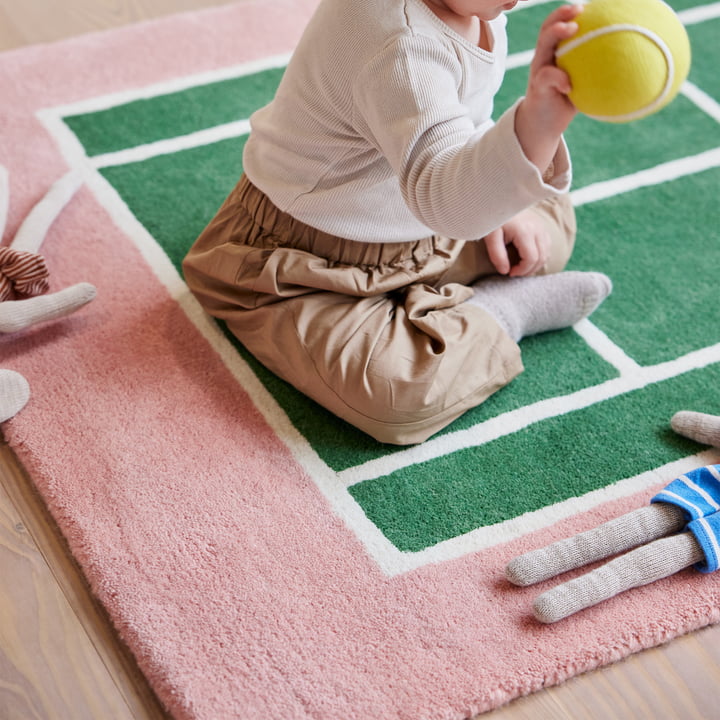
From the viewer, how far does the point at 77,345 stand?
3.78ft

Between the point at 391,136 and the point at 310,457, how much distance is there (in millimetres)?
377

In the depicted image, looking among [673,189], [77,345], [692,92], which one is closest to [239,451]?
[77,345]

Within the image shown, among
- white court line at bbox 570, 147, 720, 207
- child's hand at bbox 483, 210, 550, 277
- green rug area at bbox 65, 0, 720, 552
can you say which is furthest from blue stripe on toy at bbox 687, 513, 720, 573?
white court line at bbox 570, 147, 720, 207

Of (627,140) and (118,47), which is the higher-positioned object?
(118,47)

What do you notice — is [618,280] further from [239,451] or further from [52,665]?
[52,665]

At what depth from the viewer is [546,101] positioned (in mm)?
743

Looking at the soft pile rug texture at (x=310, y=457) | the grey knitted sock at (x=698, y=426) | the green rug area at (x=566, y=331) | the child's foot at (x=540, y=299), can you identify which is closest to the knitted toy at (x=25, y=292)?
the soft pile rug texture at (x=310, y=457)

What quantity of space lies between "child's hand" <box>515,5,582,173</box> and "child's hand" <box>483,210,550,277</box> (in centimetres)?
43

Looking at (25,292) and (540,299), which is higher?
(25,292)

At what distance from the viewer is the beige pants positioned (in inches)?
41.3

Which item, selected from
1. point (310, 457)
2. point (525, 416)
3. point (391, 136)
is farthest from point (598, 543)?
point (391, 136)

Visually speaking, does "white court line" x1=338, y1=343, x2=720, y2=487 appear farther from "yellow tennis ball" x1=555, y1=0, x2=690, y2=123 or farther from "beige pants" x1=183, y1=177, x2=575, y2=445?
"yellow tennis ball" x1=555, y1=0, x2=690, y2=123

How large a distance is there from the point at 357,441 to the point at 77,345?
1.18 ft

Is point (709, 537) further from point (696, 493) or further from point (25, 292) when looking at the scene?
point (25, 292)
